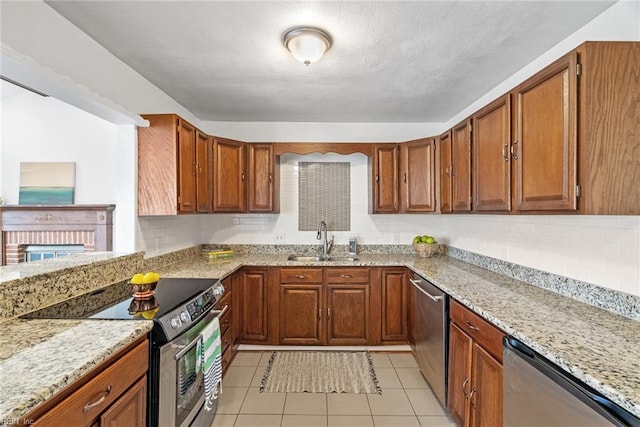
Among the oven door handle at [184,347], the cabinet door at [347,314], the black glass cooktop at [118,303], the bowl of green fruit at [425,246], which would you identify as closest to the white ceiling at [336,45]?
the bowl of green fruit at [425,246]

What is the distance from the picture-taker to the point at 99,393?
108 cm

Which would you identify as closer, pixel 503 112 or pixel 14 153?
pixel 503 112

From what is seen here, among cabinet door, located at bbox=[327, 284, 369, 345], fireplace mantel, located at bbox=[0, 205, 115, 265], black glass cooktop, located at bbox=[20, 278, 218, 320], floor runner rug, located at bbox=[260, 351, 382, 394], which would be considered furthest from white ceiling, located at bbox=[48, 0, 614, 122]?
floor runner rug, located at bbox=[260, 351, 382, 394]

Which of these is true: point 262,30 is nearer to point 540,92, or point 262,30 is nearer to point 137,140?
point 137,140

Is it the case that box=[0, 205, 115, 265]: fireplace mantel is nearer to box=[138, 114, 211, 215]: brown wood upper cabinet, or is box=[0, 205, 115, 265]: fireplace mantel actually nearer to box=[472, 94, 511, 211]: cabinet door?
box=[138, 114, 211, 215]: brown wood upper cabinet

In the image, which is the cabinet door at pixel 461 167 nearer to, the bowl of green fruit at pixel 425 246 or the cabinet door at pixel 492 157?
the cabinet door at pixel 492 157

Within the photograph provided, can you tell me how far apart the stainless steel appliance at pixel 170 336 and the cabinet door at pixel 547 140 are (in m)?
1.95

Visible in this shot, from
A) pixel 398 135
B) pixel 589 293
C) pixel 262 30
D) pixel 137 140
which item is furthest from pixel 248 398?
pixel 398 135

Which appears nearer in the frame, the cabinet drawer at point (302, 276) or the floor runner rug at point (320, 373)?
the floor runner rug at point (320, 373)

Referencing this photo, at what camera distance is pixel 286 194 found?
3740 mm

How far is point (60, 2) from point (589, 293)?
321 cm

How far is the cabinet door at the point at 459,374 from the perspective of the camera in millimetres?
1828

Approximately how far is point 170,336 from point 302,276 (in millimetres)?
1738

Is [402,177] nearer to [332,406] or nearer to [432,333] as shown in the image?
[432,333]
